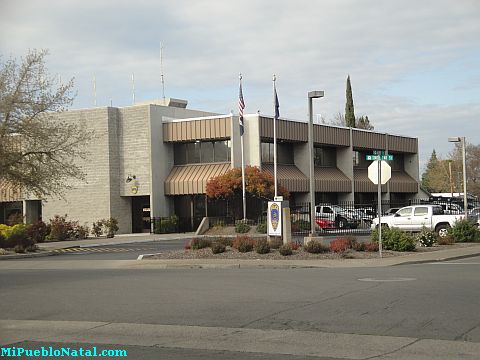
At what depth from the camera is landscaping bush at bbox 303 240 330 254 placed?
77.1ft

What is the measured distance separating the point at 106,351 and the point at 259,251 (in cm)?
1519

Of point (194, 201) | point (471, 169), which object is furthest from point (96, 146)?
point (471, 169)

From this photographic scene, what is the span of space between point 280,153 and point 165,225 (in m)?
11.2

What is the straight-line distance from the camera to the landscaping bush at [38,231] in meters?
38.6

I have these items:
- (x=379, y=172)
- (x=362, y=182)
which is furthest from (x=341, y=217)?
(x=379, y=172)

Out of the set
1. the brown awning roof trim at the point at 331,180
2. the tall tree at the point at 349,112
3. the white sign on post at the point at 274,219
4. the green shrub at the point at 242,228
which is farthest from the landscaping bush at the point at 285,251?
the tall tree at the point at 349,112

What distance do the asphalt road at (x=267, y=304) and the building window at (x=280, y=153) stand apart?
106 feet

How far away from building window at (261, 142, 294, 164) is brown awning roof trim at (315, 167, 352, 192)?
2851mm

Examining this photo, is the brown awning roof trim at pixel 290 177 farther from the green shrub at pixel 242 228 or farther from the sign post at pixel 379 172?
the sign post at pixel 379 172

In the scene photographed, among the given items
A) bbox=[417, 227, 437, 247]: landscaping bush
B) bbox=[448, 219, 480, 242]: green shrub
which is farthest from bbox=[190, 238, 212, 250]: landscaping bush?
bbox=[448, 219, 480, 242]: green shrub

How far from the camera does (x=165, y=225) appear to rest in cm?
4925

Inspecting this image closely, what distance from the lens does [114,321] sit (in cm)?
1120

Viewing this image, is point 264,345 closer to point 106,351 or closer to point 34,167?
point 106,351

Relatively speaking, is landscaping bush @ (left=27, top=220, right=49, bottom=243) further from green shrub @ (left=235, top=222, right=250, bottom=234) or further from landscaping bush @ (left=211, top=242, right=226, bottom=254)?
landscaping bush @ (left=211, top=242, right=226, bottom=254)
